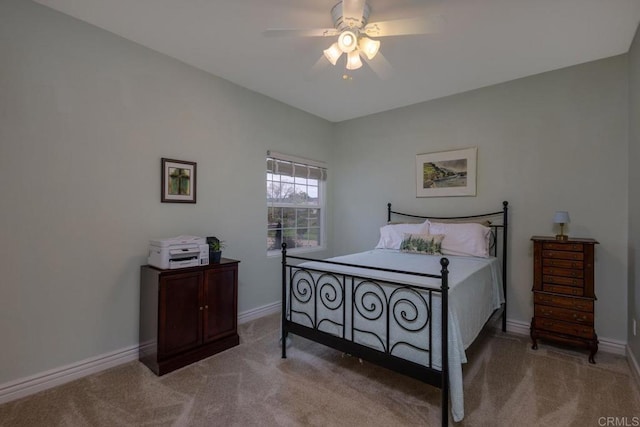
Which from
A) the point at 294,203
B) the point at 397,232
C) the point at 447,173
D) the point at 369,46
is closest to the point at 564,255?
the point at 447,173

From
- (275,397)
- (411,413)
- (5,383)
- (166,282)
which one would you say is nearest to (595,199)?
(411,413)

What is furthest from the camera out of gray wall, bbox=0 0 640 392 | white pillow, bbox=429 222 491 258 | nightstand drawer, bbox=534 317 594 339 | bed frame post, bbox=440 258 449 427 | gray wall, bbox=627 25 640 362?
white pillow, bbox=429 222 491 258

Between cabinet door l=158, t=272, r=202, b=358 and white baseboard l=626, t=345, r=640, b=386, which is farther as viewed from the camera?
cabinet door l=158, t=272, r=202, b=358

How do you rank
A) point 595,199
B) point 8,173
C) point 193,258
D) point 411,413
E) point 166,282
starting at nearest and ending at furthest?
point 411,413 → point 8,173 → point 166,282 → point 193,258 → point 595,199

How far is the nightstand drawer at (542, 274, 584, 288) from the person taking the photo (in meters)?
2.61

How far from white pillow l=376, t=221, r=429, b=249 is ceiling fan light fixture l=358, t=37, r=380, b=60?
6.76 ft

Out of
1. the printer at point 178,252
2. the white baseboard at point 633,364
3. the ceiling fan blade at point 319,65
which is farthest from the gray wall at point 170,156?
the ceiling fan blade at point 319,65

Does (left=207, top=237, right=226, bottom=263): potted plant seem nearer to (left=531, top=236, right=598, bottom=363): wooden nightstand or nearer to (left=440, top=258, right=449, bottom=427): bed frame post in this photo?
(left=440, top=258, right=449, bottom=427): bed frame post

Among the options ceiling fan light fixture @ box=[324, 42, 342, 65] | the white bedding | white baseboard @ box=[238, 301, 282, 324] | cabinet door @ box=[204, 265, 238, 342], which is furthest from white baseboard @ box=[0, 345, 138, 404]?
ceiling fan light fixture @ box=[324, 42, 342, 65]

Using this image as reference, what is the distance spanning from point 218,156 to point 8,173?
1626mm

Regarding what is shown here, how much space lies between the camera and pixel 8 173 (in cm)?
201

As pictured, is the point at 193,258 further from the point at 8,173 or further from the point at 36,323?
the point at 8,173

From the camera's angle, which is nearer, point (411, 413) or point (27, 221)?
point (411, 413)

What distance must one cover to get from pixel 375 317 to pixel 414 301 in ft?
1.05
